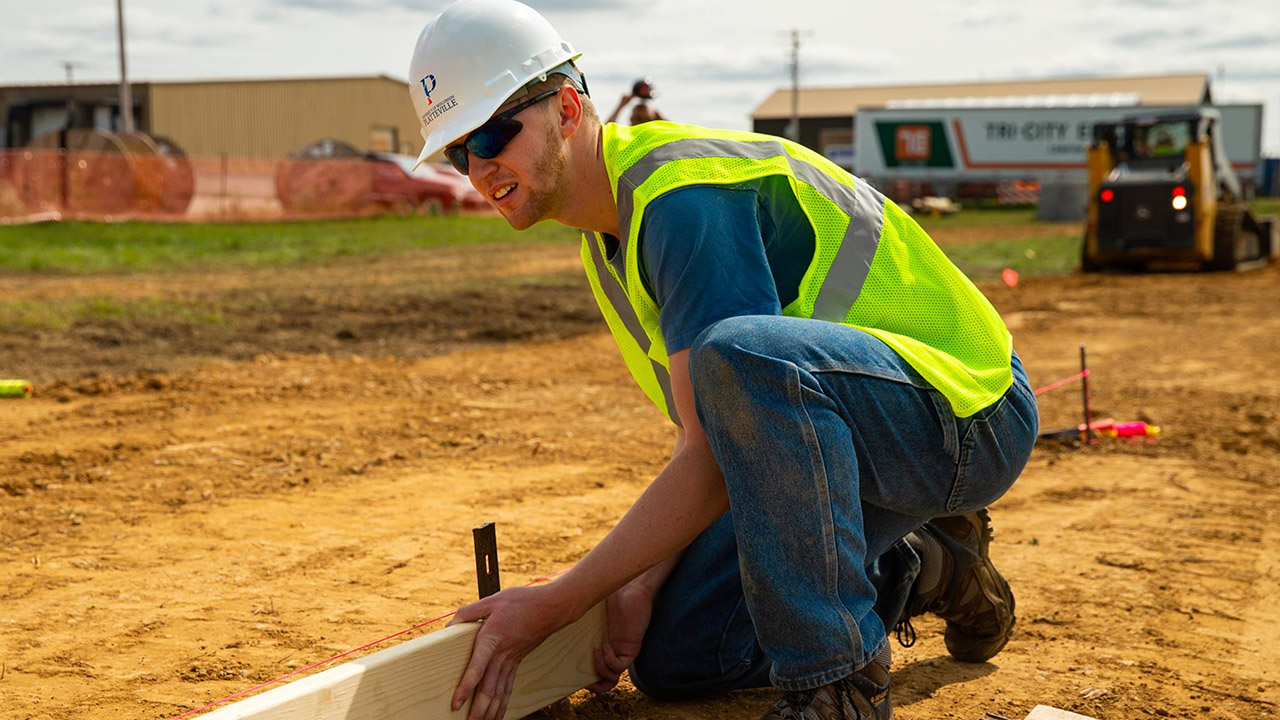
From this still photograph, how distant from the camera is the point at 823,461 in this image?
6.62 ft

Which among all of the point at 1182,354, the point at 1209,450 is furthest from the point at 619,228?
the point at 1182,354

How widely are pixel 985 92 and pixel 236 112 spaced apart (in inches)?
1271

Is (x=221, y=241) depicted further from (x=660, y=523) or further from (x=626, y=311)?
(x=660, y=523)

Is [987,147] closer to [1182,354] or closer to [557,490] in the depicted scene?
[1182,354]

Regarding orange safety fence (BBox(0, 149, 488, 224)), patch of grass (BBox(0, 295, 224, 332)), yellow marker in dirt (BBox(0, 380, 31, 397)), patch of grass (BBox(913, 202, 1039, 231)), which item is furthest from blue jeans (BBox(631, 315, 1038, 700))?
patch of grass (BBox(913, 202, 1039, 231))

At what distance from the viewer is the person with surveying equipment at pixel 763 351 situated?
202 cm

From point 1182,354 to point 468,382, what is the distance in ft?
17.1

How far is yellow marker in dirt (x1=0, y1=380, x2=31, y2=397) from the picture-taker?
6059mm

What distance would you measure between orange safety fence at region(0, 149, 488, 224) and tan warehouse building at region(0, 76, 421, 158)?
58.1 ft

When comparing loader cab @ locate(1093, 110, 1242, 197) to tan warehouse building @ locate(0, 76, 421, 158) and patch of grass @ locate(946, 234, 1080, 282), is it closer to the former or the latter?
patch of grass @ locate(946, 234, 1080, 282)

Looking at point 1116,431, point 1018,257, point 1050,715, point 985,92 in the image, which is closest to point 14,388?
point 1050,715

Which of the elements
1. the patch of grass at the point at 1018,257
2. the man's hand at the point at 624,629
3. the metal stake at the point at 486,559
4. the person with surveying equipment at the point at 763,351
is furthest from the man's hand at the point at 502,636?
the patch of grass at the point at 1018,257

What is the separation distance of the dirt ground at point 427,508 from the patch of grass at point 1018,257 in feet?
21.3

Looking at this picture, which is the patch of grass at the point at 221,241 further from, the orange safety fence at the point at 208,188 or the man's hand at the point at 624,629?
the man's hand at the point at 624,629
